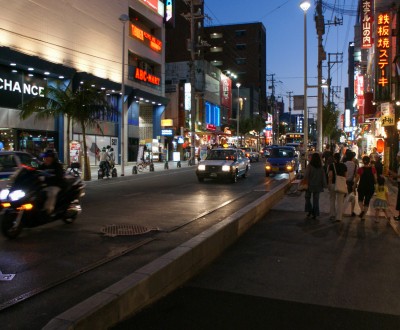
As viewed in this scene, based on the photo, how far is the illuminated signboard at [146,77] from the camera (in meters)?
37.1

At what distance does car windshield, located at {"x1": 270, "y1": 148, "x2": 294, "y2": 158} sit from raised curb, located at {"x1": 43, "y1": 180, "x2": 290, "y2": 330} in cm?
1792

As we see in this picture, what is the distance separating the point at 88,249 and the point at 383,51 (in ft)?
68.1

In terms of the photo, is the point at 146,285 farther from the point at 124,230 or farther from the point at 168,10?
the point at 168,10

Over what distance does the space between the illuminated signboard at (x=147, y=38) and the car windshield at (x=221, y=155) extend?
18947mm

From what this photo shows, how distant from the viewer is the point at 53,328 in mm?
3555

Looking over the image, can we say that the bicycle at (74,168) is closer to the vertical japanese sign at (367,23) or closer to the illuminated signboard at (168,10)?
the vertical japanese sign at (367,23)

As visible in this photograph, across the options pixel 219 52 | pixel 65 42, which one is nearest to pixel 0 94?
pixel 65 42

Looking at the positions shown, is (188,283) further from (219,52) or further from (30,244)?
(219,52)

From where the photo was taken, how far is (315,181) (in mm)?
11117

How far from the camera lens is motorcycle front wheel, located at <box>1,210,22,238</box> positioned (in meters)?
7.91

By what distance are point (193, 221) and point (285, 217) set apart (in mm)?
2674

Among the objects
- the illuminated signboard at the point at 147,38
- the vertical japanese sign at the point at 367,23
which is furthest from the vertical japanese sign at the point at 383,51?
the illuminated signboard at the point at 147,38

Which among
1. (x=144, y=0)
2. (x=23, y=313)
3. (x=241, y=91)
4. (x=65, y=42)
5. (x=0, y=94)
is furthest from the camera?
(x=241, y=91)

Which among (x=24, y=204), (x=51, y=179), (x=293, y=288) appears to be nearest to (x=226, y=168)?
(x=51, y=179)
